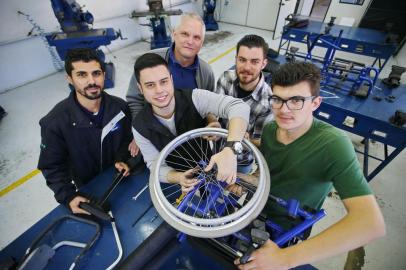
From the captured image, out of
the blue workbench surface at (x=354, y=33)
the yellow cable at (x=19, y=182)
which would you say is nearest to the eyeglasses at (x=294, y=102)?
the yellow cable at (x=19, y=182)

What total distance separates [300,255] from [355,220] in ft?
0.82

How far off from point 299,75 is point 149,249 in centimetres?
109

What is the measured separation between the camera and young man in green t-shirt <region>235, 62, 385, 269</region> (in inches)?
31.1

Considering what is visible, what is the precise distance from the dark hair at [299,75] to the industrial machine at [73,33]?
3.43 meters

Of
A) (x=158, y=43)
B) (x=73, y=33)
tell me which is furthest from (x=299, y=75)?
(x=158, y=43)

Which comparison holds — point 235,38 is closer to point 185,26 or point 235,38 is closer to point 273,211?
point 185,26

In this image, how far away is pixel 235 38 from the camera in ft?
22.3

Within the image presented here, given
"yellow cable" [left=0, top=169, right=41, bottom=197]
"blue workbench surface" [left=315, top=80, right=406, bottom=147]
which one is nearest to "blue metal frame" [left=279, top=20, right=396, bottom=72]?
"blue workbench surface" [left=315, top=80, right=406, bottom=147]

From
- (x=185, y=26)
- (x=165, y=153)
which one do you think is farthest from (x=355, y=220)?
(x=185, y=26)

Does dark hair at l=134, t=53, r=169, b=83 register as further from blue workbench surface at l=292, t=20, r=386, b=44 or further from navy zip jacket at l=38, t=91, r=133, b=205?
blue workbench surface at l=292, t=20, r=386, b=44

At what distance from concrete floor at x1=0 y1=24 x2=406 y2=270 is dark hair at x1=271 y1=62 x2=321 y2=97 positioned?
5.84 feet

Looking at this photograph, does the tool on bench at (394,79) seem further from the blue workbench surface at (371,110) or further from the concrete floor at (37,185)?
the concrete floor at (37,185)

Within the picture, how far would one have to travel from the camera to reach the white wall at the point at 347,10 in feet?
18.4

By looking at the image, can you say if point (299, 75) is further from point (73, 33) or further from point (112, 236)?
point (73, 33)
